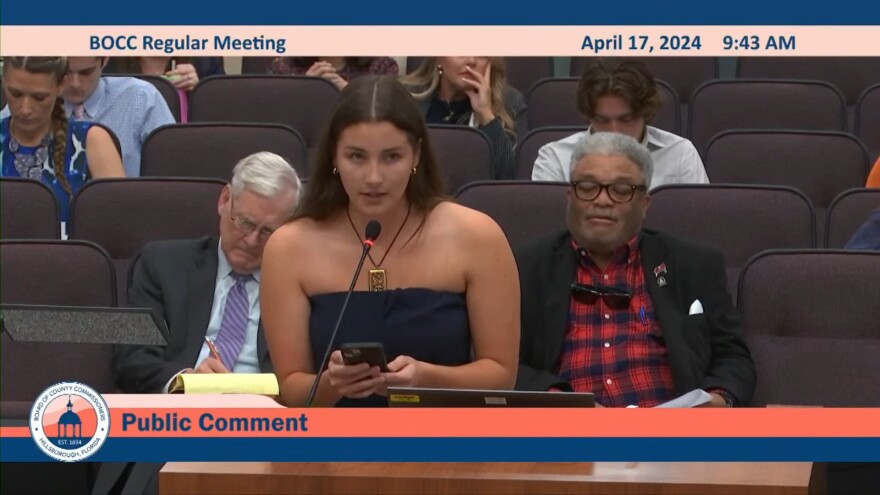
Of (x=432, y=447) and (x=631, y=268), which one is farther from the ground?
(x=631, y=268)

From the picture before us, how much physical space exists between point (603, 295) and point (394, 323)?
0.60 metres

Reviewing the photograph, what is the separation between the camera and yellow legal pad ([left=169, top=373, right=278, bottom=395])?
232 cm

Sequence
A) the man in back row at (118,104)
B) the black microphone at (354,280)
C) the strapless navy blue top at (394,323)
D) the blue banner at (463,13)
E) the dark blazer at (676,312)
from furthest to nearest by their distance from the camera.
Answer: the man in back row at (118,104), the dark blazer at (676,312), the strapless navy blue top at (394,323), the blue banner at (463,13), the black microphone at (354,280)

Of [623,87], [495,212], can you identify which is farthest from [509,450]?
[623,87]

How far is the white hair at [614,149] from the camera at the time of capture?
3.04 metres

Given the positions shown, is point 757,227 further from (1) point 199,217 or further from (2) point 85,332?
(2) point 85,332

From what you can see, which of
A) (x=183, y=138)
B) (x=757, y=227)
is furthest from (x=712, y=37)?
(x=183, y=138)

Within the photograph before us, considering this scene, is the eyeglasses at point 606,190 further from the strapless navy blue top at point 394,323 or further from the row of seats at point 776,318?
the strapless navy blue top at point 394,323

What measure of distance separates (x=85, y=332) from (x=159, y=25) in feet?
2.59

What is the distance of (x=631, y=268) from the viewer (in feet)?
9.86

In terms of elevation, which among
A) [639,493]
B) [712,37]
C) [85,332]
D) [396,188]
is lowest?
[639,493]

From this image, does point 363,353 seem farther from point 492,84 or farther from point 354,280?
point 492,84

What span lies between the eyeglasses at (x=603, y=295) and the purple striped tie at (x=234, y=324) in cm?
70

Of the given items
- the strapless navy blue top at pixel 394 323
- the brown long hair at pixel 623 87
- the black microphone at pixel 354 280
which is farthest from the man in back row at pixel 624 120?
the black microphone at pixel 354 280
